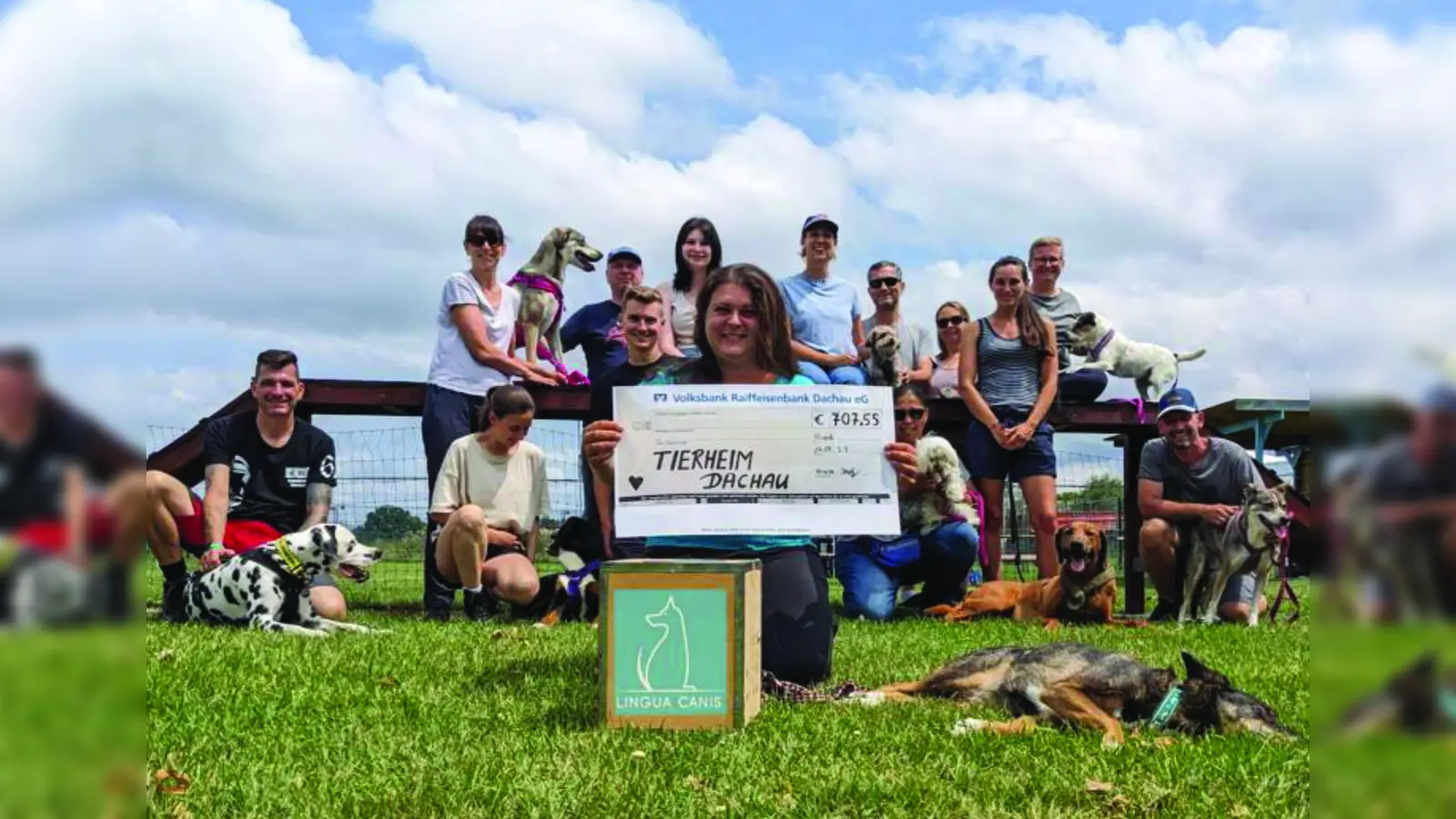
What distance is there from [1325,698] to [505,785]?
10.4 feet

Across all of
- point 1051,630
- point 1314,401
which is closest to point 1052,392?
point 1051,630

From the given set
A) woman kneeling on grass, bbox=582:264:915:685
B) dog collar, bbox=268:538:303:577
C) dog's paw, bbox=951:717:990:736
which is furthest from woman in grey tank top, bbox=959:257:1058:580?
dog collar, bbox=268:538:303:577

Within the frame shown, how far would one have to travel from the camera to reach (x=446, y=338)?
771 centimetres

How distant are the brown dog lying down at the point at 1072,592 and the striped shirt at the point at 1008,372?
3.25 ft

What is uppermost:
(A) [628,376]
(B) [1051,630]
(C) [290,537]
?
(A) [628,376]

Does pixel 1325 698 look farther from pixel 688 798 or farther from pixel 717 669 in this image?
pixel 717 669

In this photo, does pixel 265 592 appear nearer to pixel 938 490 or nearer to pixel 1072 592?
pixel 938 490

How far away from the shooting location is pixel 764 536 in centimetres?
504

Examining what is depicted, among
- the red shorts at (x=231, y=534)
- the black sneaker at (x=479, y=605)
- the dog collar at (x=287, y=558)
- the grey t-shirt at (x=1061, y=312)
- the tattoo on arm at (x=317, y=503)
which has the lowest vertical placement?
the black sneaker at (x=479, y=605)

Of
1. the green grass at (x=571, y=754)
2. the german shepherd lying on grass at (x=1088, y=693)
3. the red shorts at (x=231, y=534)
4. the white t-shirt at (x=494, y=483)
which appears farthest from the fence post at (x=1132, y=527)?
the red shorts at (x=231, y=534)

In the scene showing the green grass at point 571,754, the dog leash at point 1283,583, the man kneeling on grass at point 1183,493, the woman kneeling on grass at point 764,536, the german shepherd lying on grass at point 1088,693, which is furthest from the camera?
the man kneeling on grass at point 1183,493

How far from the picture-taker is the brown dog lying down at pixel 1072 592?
8.17 metres

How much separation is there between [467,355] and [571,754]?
177 inches

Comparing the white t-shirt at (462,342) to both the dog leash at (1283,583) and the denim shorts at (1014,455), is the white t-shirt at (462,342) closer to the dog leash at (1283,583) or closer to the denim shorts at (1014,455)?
the denim shorts at (1014,455)
